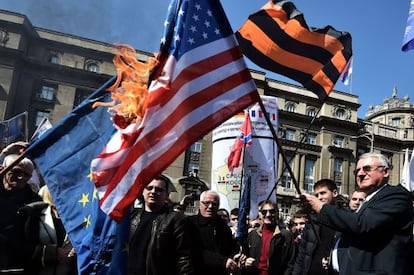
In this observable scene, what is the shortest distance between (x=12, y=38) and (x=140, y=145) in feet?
118

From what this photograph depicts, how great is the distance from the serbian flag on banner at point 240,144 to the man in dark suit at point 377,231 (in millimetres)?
6160

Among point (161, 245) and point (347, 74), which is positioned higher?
point (347, 74)

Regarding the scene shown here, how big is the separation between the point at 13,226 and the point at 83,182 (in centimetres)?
67

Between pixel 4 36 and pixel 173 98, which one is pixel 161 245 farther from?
pixel 4 36

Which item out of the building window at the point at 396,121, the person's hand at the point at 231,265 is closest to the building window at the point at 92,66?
the person's hand at the point at 231,265

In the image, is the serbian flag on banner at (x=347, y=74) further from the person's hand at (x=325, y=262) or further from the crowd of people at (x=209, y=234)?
the person's hand at (x=325, y=262)

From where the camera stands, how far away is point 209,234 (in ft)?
15.8

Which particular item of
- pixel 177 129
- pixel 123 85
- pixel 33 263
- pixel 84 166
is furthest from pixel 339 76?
→ pixel 33 263

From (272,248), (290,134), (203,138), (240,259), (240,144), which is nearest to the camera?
(240,259)

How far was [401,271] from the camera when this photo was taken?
10.2 feet

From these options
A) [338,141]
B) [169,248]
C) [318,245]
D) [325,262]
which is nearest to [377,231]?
[325,262]

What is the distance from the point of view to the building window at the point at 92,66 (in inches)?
1475

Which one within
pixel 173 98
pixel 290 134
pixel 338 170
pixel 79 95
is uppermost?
pixel 79 95

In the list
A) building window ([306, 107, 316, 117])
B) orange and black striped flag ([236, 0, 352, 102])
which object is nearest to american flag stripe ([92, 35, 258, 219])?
orange and black striped flag ([236, 0, 352, 102])
